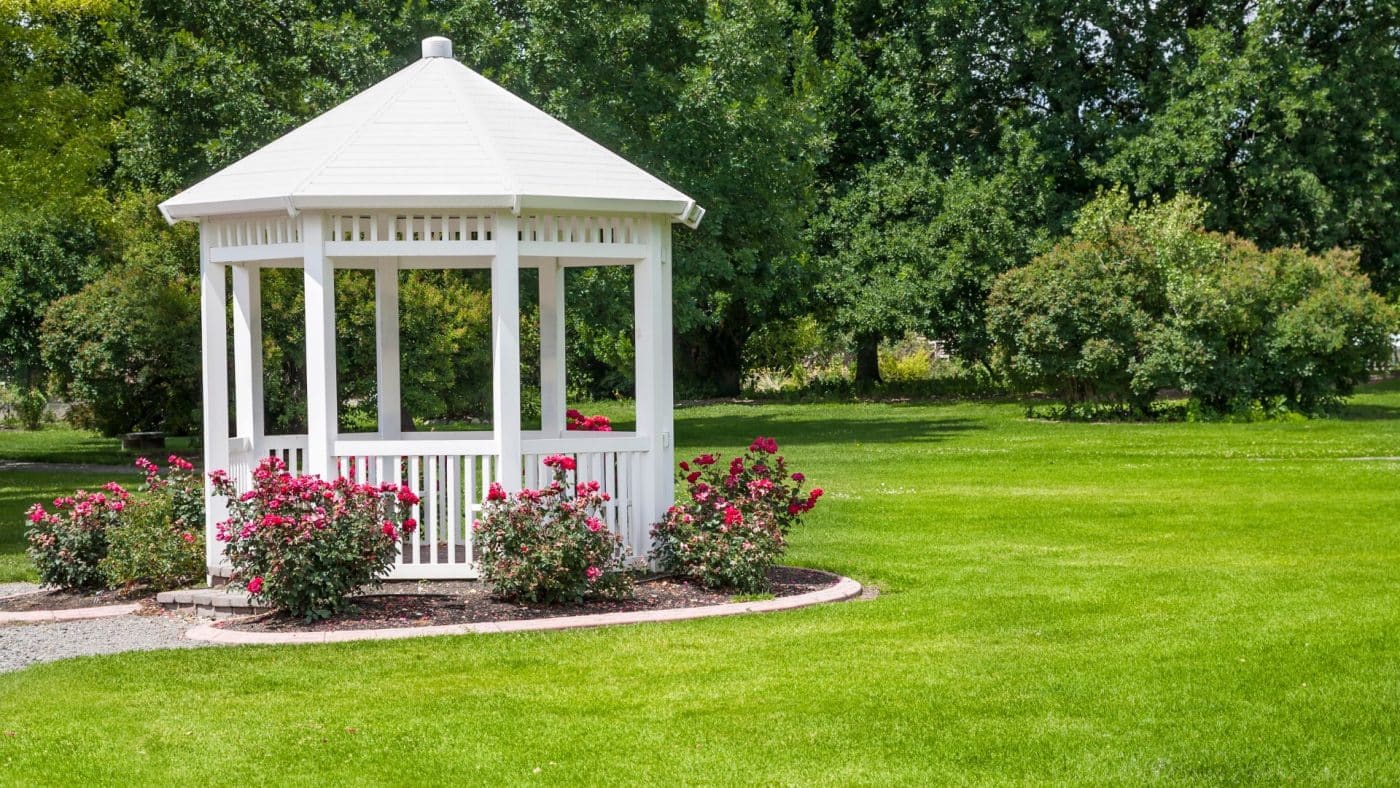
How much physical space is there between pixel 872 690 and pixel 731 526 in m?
3.00

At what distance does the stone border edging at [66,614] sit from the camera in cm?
981

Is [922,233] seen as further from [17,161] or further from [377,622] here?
[377,622]

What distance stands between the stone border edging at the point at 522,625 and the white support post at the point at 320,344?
1.47 metres

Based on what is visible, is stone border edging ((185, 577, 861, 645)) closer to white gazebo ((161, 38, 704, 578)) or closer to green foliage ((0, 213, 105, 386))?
white gazebo ((161, 38, 704, 578))

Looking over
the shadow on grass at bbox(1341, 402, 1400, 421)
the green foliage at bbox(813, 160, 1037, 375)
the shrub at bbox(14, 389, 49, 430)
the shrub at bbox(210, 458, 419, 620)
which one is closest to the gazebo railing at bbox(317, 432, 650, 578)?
the shrub at bbox(210, 458, 419, 620)

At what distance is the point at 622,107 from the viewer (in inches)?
1002

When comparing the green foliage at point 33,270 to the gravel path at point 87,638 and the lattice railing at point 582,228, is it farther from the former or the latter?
the lattice railing at point 582,228

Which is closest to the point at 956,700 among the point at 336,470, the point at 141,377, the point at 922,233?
the point at 336,470

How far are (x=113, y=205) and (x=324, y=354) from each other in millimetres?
17416

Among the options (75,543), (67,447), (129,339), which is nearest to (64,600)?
(75,543)

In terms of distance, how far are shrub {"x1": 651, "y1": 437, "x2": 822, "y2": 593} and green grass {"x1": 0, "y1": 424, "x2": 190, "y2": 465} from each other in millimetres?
15280

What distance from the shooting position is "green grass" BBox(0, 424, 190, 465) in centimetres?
2475

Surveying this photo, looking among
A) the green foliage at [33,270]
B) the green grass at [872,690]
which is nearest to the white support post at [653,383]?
the green grass at [872,690]

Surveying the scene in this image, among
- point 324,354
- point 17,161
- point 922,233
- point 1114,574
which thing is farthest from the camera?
point 922,233
